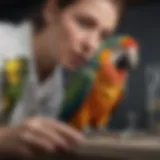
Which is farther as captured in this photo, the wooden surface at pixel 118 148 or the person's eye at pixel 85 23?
the person's eye at pixel 85 23

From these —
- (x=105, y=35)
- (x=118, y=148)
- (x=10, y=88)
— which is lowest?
(x=118, y=148)

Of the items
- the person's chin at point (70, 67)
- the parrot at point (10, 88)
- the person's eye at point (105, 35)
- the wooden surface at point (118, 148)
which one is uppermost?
the person's eye at point (105, 35)

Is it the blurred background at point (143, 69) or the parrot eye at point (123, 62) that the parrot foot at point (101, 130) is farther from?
the parrot eye at point (123, 62)

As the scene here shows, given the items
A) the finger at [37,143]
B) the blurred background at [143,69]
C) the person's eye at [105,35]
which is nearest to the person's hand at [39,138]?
the finger at [37,143]

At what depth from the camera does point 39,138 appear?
0.96 meters

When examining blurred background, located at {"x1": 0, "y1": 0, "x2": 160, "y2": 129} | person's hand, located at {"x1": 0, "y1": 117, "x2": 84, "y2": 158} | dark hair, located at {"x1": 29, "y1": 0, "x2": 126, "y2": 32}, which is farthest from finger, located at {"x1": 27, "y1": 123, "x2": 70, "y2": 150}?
dark hair, located at {"x1": 29, "y1": 0, "x2": 126, "y2": 32}

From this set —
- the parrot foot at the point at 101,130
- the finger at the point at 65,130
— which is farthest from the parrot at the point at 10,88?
the parrot foot at the point at 101,130

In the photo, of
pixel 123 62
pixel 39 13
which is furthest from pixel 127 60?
pixel 39 13

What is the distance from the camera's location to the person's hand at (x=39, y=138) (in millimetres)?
947

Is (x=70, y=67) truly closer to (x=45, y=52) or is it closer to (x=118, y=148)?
(x=45, y=52)

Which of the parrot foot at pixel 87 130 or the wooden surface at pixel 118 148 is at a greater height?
the parrot foot at pixel 87 130

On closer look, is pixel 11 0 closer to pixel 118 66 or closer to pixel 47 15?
pixel 47 15

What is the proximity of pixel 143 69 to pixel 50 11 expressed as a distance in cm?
26

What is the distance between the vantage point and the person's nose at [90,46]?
1.00 metres
